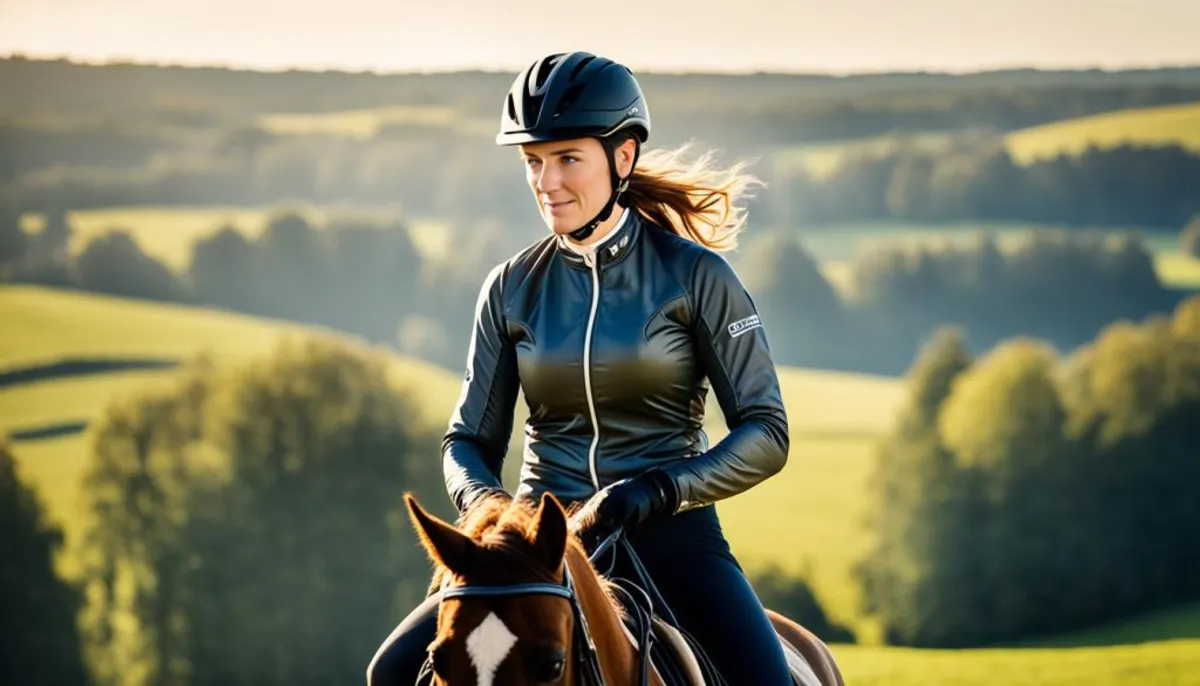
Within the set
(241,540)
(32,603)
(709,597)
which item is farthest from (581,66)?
(32,603)

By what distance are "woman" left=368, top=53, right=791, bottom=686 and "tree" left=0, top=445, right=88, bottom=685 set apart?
57160 mm

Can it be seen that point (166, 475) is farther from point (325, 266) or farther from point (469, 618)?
point (469, 618)

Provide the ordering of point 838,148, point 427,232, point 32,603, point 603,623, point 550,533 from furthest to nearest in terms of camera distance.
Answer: point 838,148 → point 427,232 → point 32,603 → point 603,623 → point 550,533

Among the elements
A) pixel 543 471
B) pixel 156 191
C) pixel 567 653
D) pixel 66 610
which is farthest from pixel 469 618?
pixel 156 191

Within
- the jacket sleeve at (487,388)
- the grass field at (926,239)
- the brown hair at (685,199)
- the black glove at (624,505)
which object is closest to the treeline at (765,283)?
the grass field at (926,239)

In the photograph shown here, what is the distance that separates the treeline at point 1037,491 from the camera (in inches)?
2516

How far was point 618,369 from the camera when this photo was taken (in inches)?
204

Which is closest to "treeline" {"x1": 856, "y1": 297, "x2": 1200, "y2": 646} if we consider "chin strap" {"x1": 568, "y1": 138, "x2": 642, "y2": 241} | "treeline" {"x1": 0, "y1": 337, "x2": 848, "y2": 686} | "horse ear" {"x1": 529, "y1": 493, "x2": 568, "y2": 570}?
"treeline" {"x1": 0, "y1": 337, "x2": 848, "y2": 686}

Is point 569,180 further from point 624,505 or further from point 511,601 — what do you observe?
point 511,601

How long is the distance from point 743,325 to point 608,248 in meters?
0.51

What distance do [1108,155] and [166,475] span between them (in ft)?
220

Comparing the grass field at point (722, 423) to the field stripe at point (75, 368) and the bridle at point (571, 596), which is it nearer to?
the field stripe at point (75, 368)

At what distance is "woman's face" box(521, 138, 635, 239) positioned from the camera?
538cm

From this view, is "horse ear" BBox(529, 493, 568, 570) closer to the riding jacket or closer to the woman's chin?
the riding jacket
